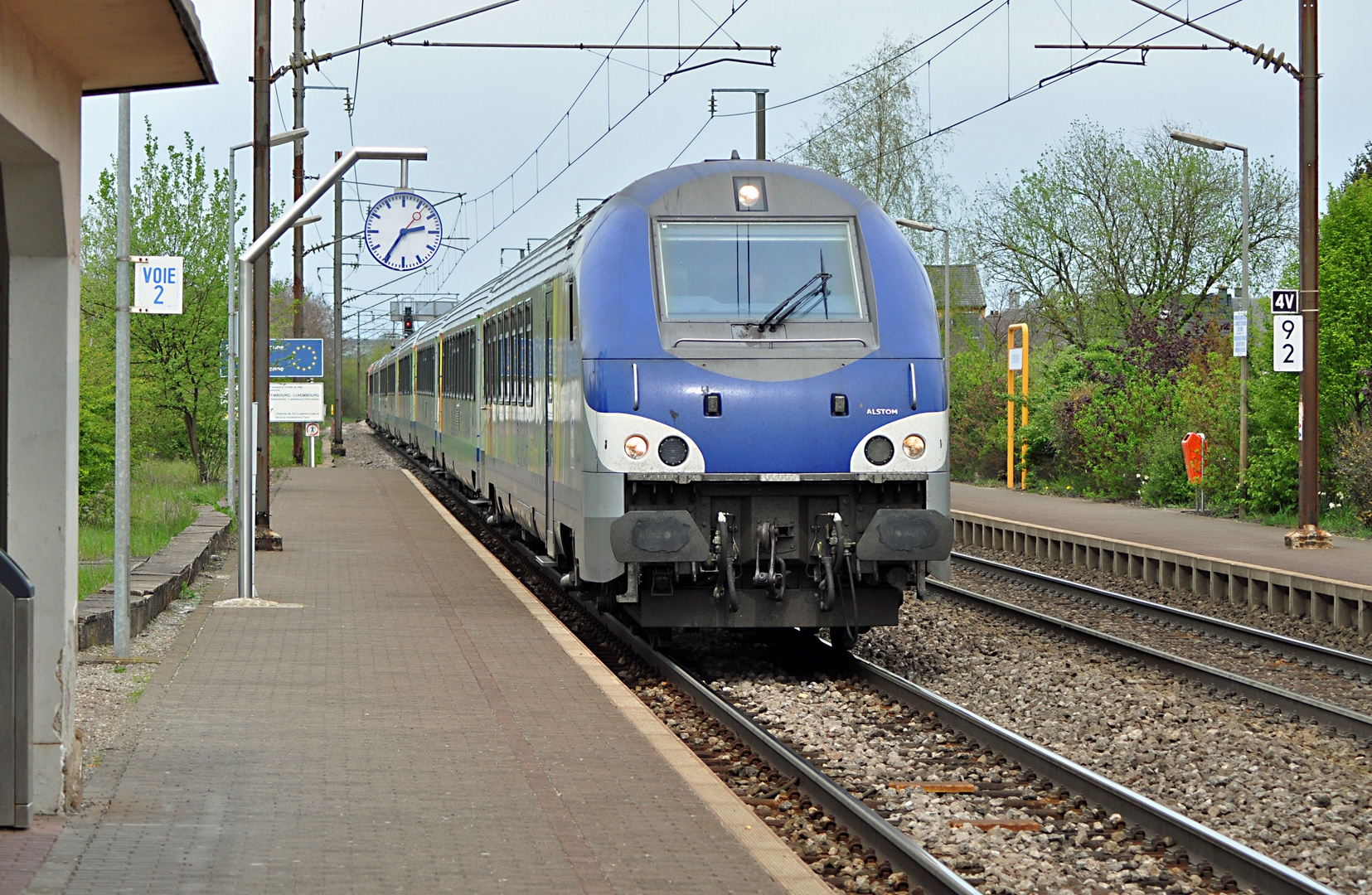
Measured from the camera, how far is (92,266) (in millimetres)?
31344

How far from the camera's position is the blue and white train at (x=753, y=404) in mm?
10188

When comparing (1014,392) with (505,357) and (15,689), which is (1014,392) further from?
(15,689)

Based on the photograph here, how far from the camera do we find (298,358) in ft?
96.9

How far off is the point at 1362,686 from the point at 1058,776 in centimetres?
442

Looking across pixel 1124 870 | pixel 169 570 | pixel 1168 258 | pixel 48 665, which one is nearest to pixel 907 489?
pixel 1124 870

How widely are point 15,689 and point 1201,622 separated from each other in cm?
1070

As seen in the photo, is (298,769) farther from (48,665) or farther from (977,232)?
(977,232)

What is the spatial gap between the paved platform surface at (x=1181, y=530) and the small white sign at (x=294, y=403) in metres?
12.4

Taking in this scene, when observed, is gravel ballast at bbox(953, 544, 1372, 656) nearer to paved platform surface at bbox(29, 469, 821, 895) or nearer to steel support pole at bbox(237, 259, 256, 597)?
paved platform surface at bbox(29, 469, 821, 895)

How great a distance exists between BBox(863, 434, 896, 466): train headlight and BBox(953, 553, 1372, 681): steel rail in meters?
4.08

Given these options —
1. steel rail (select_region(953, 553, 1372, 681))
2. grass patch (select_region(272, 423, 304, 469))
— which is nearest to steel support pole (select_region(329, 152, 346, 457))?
grass patch (select_region(272, 423, 304, 469))

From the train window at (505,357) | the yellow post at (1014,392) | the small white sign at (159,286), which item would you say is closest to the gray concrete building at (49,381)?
the small white sign at (159,286)

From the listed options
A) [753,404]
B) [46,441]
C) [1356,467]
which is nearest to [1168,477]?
[1356,467]

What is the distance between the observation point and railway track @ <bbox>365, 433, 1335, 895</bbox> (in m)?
6.34
